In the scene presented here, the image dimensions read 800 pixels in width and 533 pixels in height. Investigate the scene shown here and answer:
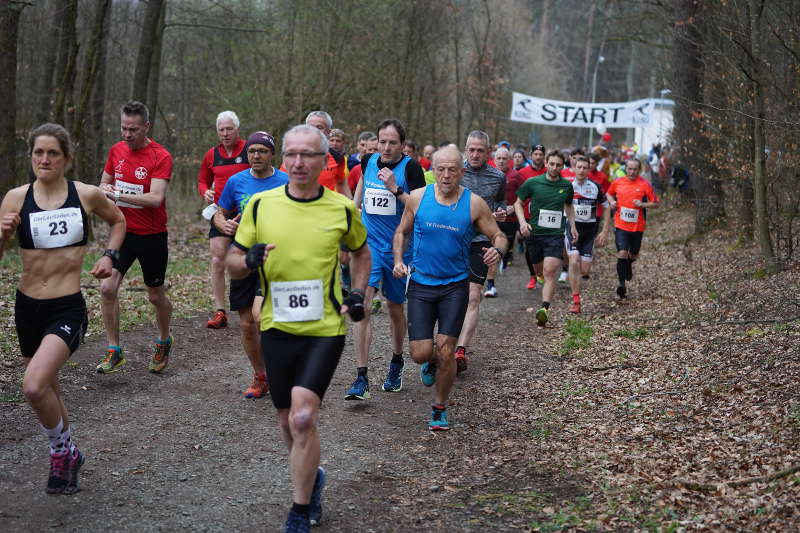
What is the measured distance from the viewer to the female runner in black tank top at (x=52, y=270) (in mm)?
5281

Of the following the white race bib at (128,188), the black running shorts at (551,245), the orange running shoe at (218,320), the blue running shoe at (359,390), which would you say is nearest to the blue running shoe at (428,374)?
the blue running shoe at (359,390)

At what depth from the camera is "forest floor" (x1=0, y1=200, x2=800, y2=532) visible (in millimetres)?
5125

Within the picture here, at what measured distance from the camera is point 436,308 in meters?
6.99

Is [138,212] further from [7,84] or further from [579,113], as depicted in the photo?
[579,113]

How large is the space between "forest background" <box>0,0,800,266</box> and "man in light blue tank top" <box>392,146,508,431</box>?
477 cm

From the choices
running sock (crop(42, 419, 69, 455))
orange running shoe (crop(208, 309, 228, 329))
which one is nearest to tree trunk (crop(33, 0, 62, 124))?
orange running shoe (crop(208, 309, 228, 329))

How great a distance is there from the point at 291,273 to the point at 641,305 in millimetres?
9275

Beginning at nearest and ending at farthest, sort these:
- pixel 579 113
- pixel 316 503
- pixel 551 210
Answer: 1. pixel 316 503
2. pixel 551 210
3. pixel 579 113

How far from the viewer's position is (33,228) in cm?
539

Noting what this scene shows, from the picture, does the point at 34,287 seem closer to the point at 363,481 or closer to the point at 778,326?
the point at 363,481

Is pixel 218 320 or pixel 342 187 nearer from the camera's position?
pixel 218 320

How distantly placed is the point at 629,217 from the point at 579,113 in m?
14.3

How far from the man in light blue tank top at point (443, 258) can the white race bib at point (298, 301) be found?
211cm

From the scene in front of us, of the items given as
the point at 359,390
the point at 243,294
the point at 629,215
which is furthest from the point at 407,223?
the point at 629,215
